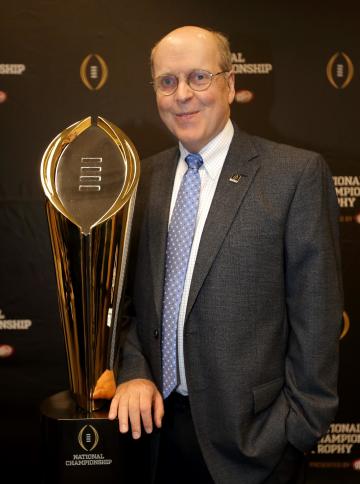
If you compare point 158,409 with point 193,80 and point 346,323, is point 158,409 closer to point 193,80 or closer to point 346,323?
point 193,80

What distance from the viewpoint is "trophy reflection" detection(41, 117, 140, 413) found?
4.42 feet

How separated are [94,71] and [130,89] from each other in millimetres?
162

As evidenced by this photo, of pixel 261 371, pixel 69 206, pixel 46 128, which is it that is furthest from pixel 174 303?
pixel 46 128

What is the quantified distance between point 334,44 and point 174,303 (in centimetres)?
147

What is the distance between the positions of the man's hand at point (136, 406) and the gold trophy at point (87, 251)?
4 centimetres

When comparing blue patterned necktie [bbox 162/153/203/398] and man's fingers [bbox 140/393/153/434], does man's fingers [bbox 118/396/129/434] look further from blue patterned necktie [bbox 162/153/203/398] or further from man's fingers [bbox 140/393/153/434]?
blue patterned necktie [bbox 162/153/203/398]

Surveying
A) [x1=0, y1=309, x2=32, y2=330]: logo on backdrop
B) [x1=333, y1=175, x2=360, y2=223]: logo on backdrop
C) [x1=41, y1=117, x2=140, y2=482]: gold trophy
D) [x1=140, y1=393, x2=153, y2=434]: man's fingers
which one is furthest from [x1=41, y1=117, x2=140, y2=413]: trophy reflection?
[x1=333, y1=175, x2=360, y2=223]: logo on backdrop

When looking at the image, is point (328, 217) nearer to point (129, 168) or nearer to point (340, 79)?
point (129, 168)

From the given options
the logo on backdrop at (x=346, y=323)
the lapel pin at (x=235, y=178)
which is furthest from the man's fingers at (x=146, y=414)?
the logo on backdrop at (x=346, y=323)

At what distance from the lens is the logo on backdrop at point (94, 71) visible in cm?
243

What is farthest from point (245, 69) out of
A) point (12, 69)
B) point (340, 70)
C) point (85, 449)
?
point (85, 449)

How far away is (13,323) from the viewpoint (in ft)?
8.33

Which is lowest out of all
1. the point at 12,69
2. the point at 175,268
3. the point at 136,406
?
the point at 136,406

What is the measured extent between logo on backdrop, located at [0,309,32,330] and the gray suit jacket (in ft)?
3.69
